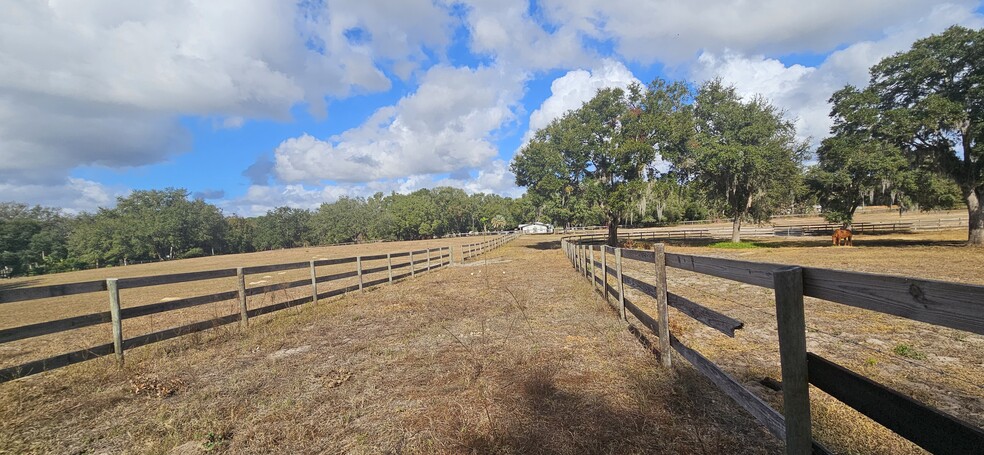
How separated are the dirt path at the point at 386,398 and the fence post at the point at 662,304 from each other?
0.24 meters

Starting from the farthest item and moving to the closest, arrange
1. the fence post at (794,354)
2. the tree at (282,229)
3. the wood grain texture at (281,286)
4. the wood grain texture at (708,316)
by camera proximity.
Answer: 1. the tree at (282,229)
2. the wood grain texture at (281,286)
3. the wood grain texture at (708,316)
4. the fence post at (794,354)

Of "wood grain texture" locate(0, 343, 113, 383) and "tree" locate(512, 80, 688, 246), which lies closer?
"wood grain texture" locate(0, 343, 113, 383)

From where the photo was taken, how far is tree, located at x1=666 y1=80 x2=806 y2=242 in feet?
84.2

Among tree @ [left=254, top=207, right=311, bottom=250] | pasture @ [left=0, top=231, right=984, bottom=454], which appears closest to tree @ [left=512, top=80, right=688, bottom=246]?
pasture @ [left=0, top=231, right=984, bottom=454]

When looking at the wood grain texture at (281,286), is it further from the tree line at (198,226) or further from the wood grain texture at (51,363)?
the tree line at (198,226)

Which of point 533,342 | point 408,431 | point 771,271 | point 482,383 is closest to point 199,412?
point 408,431

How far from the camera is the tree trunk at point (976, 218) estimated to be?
61.5 ft

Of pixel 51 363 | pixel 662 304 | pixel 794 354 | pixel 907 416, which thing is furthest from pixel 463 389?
pixel 51 363

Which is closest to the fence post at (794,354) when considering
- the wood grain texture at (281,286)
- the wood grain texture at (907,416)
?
the wood grain texture at (907,416)

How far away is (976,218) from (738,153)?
10726 millimetres

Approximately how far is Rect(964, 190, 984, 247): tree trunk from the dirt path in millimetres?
24398

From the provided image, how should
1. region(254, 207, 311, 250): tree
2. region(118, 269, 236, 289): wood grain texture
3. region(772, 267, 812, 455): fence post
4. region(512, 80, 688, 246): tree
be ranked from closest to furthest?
region(772, 267, 812, 455): fence post → region(118, 269, 236, 289): wood grain texture → region(512, 80, 688, 246): tree → region(254, 207, 311, 250): tree

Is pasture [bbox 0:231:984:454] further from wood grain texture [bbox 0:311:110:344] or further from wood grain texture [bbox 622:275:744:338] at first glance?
wood grain texture [bbox 622:275:744:338]

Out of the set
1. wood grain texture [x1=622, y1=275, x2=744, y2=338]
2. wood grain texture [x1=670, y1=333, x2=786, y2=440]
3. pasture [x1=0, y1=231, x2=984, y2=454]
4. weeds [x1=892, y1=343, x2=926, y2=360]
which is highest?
wood grain texture [x1=622, y1=275, x2=744, y2=338]
